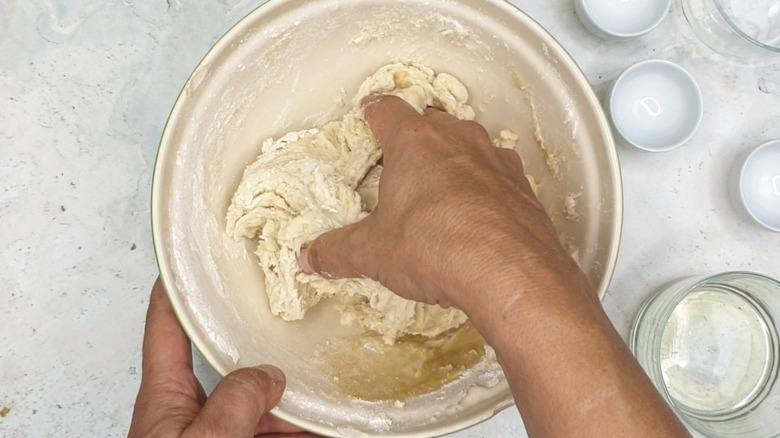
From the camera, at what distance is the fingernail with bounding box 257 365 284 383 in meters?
0.78

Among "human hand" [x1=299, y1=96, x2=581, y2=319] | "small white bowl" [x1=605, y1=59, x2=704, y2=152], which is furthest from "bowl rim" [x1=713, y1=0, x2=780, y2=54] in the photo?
"human hand" [x1=299, y1=96, x2=581, y2=319]

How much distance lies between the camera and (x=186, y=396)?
82cm

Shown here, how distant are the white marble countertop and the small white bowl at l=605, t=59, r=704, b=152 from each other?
0.13 ft

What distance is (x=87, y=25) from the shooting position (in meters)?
1.05

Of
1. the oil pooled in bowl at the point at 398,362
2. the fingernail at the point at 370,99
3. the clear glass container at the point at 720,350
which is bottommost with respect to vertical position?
the clear glass container at the point at 720,350

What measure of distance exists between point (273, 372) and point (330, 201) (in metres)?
0.26

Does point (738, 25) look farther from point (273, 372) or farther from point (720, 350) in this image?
point (273, 372)

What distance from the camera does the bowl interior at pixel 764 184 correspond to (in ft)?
3.36

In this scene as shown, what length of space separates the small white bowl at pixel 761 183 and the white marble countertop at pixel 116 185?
0.10ft

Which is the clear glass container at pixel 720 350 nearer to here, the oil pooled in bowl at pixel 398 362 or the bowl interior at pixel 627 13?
the oil pooled in bowl at pixel 398 362

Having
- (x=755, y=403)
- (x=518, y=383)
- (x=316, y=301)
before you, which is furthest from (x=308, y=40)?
(x=755, y=403)

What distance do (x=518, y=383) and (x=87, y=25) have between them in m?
0.96

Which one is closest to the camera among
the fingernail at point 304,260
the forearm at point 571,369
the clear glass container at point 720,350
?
the forearm at point 571,369

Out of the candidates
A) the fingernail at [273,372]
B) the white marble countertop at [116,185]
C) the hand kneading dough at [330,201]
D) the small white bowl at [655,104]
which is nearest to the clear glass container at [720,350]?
the white marble countertop at [116,185]
